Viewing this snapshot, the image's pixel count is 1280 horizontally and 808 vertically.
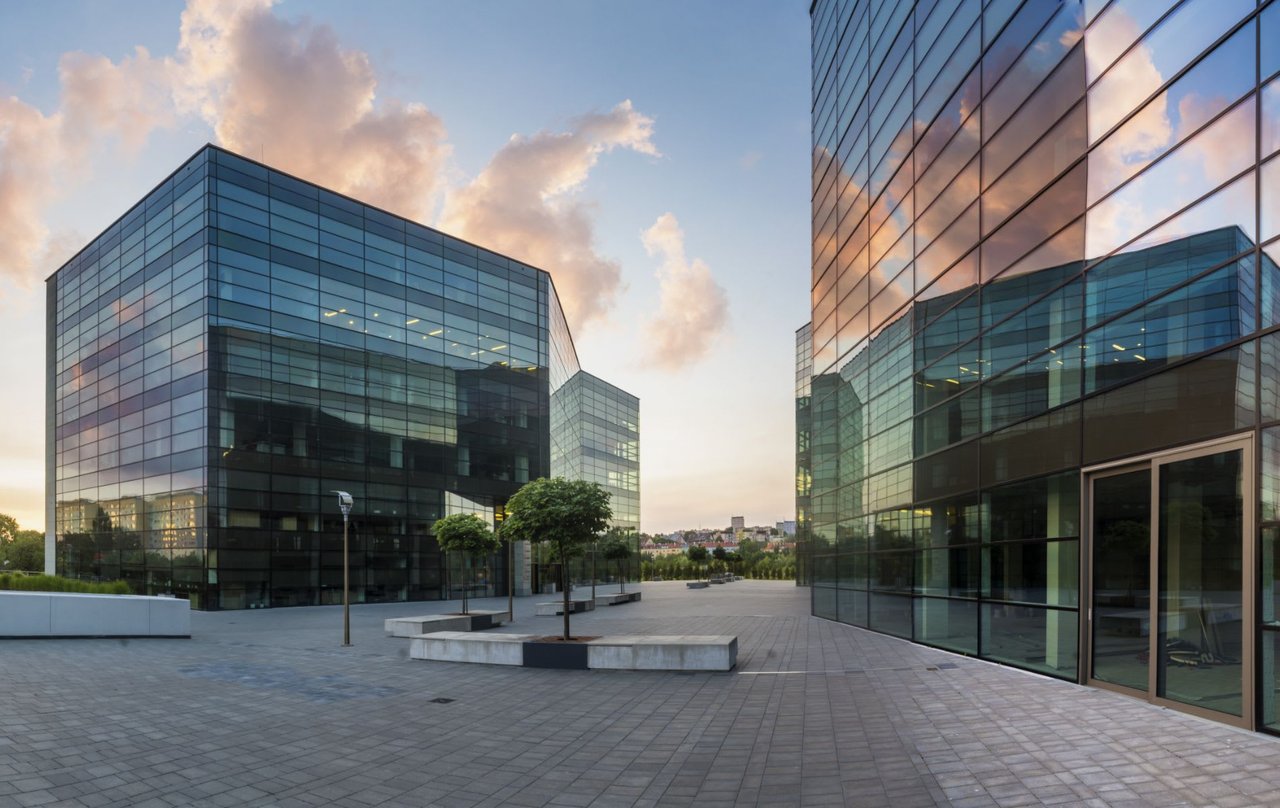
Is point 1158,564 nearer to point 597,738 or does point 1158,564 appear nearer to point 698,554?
point 597,738

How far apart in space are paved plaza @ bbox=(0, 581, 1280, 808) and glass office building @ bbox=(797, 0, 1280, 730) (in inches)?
61.6

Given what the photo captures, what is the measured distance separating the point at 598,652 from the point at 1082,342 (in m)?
11.6

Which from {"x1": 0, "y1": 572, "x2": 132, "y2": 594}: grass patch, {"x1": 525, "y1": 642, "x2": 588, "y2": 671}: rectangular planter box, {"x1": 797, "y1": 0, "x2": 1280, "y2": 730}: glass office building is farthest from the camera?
{"x1": 0, "y1": 572, "x2": 132, "y2": 594}: grass patch

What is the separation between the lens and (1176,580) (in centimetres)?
1084

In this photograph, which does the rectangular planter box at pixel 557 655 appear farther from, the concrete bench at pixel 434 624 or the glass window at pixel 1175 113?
the glass window at pixel 1175 113

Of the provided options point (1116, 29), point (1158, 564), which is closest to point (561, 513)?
point (1158, 564)

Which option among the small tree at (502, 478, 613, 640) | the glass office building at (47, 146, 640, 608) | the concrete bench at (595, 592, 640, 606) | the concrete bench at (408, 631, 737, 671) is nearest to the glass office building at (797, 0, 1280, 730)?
the concrete bench at (408, 631, 737, 671)

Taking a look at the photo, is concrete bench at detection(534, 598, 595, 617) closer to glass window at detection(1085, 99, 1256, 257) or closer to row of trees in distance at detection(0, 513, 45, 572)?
glass window at detection(1085, 99, 1256, 257)

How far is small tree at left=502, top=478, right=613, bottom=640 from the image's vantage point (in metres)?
18.2

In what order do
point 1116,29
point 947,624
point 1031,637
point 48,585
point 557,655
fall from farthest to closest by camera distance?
point 48,585 < point 947,624 < point 557,655 < point 1031,637 < point 1116,29

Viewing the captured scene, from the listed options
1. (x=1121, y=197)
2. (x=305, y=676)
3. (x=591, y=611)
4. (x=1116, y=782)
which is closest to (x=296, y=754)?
(x=305, y=676)

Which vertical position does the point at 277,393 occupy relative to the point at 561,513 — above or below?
above

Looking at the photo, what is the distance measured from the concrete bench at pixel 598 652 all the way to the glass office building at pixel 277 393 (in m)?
25.4

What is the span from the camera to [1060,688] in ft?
40.9
